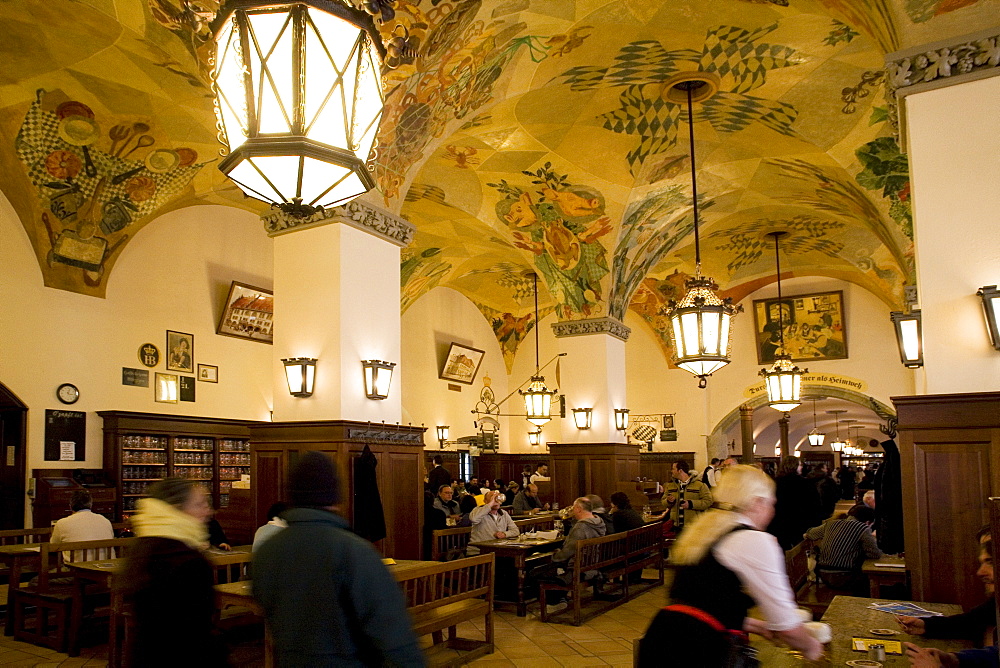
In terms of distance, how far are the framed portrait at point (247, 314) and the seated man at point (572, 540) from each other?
6919mm

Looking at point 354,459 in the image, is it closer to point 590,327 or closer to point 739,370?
point 590,327

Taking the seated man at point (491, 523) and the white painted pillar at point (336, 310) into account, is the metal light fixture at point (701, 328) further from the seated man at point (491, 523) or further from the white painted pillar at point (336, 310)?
the white painted pillar at point (336, 310)

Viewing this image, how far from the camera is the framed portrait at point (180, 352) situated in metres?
12.6

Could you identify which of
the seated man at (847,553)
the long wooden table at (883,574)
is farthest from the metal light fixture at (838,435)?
the long wooden table at (883,574)

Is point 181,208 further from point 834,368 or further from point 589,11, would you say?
point 834,368

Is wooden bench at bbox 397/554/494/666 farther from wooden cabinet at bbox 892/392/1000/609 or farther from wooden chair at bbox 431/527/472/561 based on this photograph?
wooden cabinet at bbox 892/392/1000/609

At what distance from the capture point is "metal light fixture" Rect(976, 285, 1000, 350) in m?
5.37

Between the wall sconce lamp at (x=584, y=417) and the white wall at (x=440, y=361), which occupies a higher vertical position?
the white wall at (x=440, y=361)

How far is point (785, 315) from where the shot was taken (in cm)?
1867

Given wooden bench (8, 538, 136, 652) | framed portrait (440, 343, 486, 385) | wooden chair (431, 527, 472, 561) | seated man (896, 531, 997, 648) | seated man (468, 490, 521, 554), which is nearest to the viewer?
seated man (896, 531, 997, 648)

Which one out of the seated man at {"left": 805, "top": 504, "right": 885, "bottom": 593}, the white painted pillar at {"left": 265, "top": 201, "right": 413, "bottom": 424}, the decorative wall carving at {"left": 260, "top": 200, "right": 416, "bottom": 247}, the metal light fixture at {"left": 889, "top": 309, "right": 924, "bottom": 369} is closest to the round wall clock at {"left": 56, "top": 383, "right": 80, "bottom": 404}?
the white painted pillar at {"left": 265, "top": 201, "right": 413, "bottom": 424}

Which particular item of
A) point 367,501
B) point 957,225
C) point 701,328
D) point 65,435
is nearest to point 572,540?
point 367,501

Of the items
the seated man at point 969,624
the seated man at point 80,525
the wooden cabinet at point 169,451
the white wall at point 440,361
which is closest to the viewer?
the seated man at point 969,624

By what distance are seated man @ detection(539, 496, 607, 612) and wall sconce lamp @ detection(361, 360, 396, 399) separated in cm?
244
